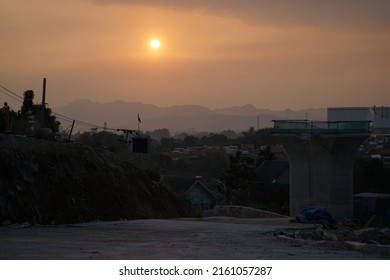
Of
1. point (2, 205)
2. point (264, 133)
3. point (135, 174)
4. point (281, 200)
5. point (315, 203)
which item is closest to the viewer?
point (2, 205)

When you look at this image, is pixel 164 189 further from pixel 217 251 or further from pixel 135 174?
pixel 217 251

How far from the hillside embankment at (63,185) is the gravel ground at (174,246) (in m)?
2.67

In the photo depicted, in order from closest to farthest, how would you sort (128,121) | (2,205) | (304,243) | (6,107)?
(304,243)
(2,205)
(6,107)
(128,121)

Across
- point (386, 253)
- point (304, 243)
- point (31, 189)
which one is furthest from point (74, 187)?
point (386, 253)

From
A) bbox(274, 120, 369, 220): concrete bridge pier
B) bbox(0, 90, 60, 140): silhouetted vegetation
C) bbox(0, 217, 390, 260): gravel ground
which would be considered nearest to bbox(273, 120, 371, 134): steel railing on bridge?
bbox(274, 120, 369, 220): concrete bridge pier

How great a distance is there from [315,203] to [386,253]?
42.0m

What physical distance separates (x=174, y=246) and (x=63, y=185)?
10.5 metres

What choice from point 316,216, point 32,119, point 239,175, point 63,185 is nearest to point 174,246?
point 63,185

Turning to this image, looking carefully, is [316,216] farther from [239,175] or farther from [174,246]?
[239,175]

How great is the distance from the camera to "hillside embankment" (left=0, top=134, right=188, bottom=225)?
20516 mm

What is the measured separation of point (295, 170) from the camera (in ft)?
176

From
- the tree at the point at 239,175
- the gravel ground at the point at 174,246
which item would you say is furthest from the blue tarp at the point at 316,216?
the tree at the point at 239,175

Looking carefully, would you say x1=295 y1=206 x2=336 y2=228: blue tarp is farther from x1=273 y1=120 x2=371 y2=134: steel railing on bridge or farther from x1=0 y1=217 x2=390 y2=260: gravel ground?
x1=273 y1=120 x2=371 y2=134: steel railing on bridge

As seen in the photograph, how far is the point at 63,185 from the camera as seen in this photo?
2261cm
